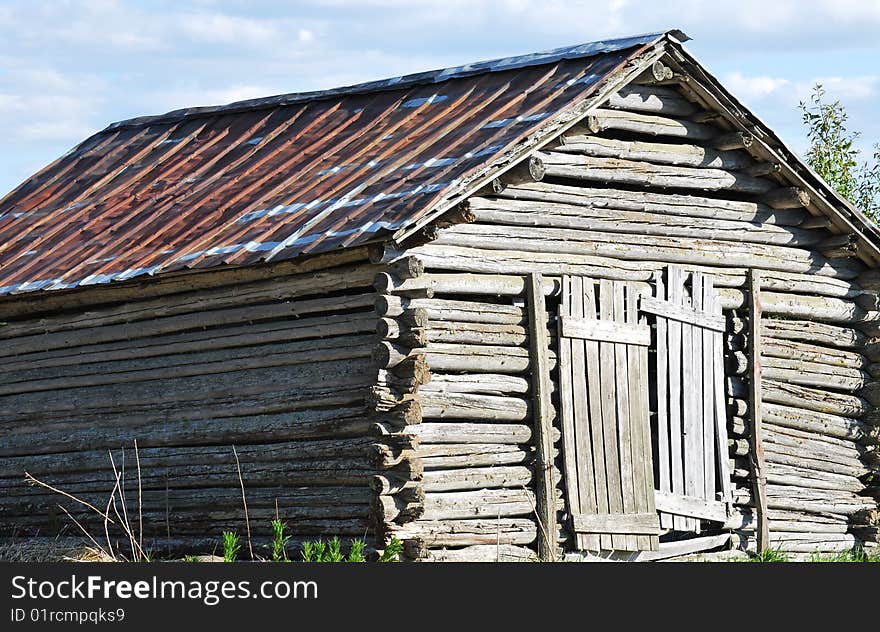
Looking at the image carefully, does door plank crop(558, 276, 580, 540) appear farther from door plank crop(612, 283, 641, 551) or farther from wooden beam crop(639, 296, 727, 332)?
wooden beam crop(639, 296, 727, 332)

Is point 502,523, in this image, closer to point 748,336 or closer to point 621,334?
point 621,334

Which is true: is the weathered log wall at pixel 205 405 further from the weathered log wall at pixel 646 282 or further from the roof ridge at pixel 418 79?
the roof ridge at pixel 418 79

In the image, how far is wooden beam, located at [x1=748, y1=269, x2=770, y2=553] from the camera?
1422 cm

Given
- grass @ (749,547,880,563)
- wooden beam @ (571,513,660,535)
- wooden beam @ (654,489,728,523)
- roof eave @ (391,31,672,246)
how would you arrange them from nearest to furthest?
roof eave @ (391,31,672,246)
wooden beam @ (571,513,660,535)
wooden beam @ (654,489,728,523)
grass @ (749,547,880,563)

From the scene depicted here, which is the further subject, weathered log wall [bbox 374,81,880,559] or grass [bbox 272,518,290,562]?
weathered log wall [bbox 374,81,880,559]

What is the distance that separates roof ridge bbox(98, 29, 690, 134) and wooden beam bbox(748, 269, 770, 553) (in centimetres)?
268

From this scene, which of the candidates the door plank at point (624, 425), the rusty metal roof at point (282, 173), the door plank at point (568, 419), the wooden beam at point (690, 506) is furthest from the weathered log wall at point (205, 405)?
the wooden beam at point (690, 506)

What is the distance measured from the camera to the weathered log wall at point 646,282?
1196cm

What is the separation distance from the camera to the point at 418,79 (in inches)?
596

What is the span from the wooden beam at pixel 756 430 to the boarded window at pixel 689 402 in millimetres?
369

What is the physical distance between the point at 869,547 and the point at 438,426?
19.3 ft

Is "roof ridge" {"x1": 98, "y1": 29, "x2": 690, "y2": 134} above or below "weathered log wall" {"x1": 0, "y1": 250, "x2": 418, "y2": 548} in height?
above

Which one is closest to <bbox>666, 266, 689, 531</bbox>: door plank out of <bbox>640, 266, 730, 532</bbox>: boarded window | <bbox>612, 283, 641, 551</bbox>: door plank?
<bbox>640, 266, 730, 532</bbox>: boarded window

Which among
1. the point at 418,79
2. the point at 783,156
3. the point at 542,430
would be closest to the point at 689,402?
the point at 542,430
